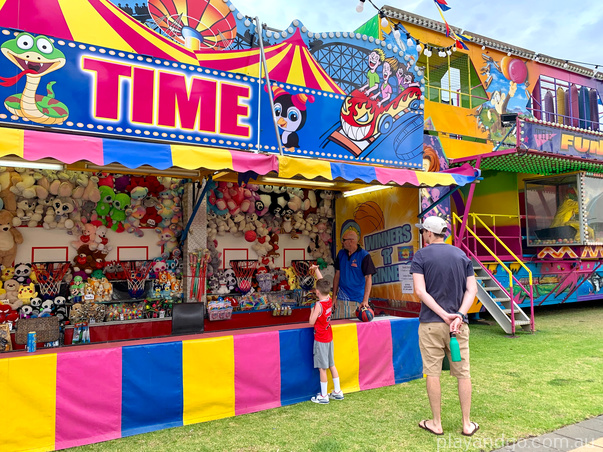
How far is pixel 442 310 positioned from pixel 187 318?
10.1 ft

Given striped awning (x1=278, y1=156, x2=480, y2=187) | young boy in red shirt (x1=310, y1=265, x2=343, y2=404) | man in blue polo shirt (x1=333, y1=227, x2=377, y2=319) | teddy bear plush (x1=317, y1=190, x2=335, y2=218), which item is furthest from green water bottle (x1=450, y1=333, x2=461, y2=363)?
teddy bear plush (x1=317, y1=190, x2=335, y2=218)

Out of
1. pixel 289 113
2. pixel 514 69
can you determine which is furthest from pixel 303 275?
pixel 514 69

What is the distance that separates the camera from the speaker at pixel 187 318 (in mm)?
5141

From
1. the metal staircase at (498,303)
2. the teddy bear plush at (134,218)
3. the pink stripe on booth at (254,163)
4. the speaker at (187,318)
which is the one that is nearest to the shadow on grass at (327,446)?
the speaker at (187,318)

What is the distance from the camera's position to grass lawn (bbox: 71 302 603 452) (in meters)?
3.38

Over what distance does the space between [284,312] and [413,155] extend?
11.5 ft

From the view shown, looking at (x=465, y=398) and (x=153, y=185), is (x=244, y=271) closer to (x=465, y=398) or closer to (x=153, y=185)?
(x=153, y=185)

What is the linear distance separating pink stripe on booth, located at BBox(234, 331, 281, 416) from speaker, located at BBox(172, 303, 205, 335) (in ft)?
3.77

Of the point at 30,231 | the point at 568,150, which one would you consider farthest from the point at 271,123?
the point at 568,150

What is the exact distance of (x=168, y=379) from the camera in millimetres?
3838

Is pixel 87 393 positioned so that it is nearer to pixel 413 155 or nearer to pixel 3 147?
pixel 3 147

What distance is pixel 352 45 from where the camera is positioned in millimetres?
6617

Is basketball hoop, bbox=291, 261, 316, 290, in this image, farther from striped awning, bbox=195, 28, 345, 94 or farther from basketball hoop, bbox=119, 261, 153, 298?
striped awning, bbox=195, 28, 345, 94

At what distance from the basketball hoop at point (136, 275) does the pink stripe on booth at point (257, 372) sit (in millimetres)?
3146
